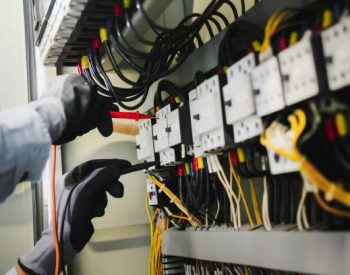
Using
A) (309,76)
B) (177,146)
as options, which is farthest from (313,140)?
(177,146)

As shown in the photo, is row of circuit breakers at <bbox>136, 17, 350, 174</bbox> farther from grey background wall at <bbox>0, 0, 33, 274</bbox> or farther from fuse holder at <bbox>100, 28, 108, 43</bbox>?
grey background wall at <bbox>0, 0, 33, 274</bbox>

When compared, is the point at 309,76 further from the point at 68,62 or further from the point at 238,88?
the point at 68,62

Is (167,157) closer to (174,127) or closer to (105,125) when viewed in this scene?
(174,127)

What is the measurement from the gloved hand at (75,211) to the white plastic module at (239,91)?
20.3 inches

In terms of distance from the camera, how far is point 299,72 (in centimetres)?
81

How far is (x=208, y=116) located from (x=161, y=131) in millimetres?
373

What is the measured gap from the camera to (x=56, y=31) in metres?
1.35

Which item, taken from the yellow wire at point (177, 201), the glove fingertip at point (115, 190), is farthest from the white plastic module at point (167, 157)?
the glove fingertip at point (115, 190)

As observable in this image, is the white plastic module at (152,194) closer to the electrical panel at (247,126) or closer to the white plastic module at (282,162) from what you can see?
the electrical panel at (247,126)

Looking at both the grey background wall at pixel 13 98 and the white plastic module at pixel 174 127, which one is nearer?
the white plastic module at pixel 174 127

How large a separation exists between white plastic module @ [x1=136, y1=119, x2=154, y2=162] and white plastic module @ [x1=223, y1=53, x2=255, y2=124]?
0.57m

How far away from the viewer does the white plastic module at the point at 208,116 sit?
1085 mm

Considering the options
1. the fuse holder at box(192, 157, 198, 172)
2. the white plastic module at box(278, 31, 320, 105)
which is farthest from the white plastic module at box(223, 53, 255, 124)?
the fuse holder at box(192, 157, 198, 172)

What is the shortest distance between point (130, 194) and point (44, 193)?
1.35 feet
